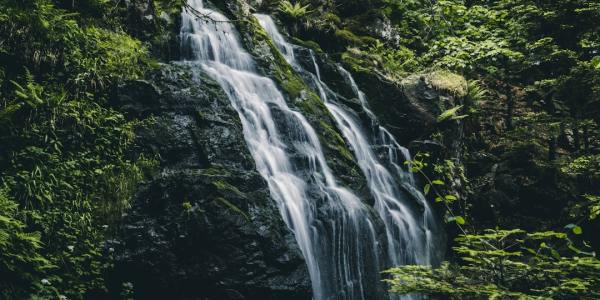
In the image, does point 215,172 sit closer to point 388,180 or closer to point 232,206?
point 232,206

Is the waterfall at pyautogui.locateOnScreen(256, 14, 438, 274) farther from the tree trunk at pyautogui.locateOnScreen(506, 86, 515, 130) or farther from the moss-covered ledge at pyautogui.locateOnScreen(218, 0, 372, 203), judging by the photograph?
the tree trunk at pyautogui.locateOnScreen(506, 86, 515, 130)

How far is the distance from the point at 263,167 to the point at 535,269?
5136 mm

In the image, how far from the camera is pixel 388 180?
1069 centimetres

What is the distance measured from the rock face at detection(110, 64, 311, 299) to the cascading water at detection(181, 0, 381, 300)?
102cm

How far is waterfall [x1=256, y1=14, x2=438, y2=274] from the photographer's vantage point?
9.63 m

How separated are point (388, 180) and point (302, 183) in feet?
10.6

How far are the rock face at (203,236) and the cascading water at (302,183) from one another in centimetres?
102

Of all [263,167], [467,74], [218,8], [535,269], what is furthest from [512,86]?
[535,269]

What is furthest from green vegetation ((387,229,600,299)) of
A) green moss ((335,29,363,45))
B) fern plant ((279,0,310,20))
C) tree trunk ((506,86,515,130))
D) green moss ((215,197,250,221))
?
tree trunk ((506,86,515,130))

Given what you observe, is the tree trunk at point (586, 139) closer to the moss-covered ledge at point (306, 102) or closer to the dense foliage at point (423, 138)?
the dense foliage at point (423, 138)

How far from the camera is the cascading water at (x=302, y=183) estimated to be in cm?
748

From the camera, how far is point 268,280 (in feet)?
19.9

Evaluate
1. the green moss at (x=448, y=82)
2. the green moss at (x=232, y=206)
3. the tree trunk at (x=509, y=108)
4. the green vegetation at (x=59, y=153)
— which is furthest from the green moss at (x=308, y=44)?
the green moss at (x=232, y=206)

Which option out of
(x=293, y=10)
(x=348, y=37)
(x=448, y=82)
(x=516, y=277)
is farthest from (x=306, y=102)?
(x=516, y=277)
